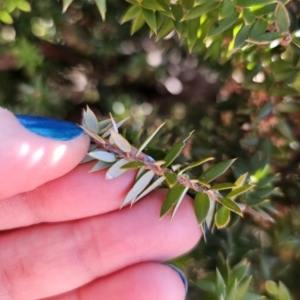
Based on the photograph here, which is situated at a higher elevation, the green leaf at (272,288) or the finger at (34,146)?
the finger at (34,146)

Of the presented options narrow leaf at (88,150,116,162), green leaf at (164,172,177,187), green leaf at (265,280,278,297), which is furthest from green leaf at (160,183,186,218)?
green leaf at (265,280,278,297)

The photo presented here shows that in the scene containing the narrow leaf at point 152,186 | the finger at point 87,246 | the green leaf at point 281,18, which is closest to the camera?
the green leaf at point 281,18

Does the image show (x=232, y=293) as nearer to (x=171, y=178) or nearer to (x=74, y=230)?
(x=171, y=178)

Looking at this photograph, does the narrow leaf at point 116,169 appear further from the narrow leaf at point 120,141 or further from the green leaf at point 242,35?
the green leaf at point 242,35

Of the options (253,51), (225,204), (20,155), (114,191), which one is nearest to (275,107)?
(253,51)

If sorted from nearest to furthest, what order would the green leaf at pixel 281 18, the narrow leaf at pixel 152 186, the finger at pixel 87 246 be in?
the green leaf at pixel 281 18 < the narrow leaf at pixel 152 186 < the finger at pixel 87 246

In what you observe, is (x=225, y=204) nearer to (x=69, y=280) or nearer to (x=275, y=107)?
(x=275, y=107)

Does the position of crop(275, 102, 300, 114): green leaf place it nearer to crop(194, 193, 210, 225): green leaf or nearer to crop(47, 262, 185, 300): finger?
crop(194, 193, 210, 225): green leaf

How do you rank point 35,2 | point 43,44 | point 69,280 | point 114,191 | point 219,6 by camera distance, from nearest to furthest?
point 219,6, point 114,191, point 69,280, point 35,2, point 43,44

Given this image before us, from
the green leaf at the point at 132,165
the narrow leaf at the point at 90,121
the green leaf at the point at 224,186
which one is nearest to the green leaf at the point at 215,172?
the green leaf at the point at 224,186
